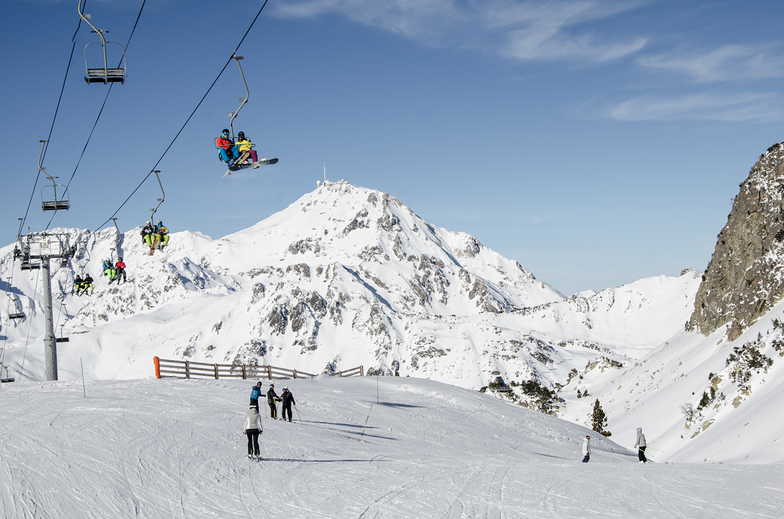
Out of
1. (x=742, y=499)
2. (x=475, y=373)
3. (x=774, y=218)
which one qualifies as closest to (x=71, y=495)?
(x=742, y=499)

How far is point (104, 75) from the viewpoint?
17625 millimetres

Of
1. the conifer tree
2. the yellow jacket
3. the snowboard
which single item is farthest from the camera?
the conifer tree

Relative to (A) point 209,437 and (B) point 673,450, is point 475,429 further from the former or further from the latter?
(A) point 209,437

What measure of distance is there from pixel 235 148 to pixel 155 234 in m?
13.1

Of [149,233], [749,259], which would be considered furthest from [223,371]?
[749,259]

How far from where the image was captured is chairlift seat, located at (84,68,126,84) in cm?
1759

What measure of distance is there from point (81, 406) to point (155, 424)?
4.79 metres

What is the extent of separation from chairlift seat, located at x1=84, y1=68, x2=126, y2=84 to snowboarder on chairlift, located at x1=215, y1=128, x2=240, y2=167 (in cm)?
346

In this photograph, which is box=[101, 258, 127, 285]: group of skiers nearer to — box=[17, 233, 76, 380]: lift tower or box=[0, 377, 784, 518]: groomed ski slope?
box=[17, 233, 76, 380]: lift tower

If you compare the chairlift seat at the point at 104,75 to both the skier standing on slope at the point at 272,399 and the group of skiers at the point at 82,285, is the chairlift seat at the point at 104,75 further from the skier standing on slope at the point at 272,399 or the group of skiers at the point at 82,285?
the group of skiers at the point at 82,285

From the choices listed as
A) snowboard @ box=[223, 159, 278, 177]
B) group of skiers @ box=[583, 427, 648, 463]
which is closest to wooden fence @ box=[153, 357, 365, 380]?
snowboard @ box=[223, 159, 278, 177]

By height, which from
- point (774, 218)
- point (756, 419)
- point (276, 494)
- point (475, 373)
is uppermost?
point (774, 218)

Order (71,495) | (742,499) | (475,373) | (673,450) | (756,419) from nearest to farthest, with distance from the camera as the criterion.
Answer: (71,495) → (742,499) → (756,419) → (673,450) → (475,373)

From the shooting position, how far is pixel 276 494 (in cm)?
1650
